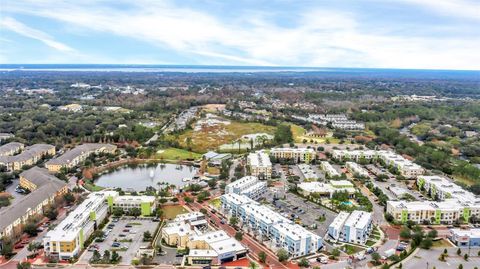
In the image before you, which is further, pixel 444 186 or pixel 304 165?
pixel 304 165

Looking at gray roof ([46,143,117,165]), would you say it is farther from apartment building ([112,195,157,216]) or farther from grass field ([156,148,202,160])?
apartment building ([112,195,157,216])

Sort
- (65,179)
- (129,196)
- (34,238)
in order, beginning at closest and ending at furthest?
(34,238)
(129,196)
(65,179)

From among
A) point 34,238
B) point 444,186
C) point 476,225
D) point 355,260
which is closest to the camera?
point 355,260

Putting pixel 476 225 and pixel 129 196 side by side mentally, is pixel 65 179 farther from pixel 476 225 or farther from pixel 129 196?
pixel 476 225

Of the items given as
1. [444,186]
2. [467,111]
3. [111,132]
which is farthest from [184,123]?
[467,111]

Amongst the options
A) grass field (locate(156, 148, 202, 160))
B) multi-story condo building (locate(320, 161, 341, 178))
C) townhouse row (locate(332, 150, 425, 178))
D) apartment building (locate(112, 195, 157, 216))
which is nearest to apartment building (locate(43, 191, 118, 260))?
apartment building (locate(112, 195, 157, 216))

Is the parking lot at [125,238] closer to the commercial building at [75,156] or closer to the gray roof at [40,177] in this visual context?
the gray roof at [40,177]

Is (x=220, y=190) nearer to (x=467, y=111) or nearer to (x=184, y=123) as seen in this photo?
(x=184, y=123)

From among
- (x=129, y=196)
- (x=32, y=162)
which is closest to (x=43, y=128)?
(x=32, y=162)

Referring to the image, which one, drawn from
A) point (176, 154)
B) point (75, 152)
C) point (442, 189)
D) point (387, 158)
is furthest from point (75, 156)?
point (442, 189)
